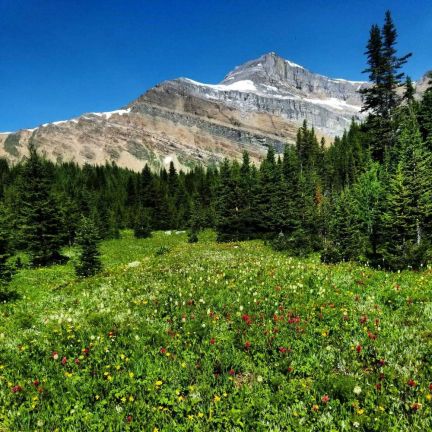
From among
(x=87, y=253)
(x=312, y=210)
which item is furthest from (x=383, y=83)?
(x=87, y=253)

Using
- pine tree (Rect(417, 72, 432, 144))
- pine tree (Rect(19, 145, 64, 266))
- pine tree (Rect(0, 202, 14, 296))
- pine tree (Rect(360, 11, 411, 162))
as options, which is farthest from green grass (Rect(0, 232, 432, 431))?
pine tree (Rect(417, 72, 432, 144))

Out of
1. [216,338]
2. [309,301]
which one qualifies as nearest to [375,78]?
[309,301]

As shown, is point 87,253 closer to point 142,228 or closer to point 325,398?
point 325,398

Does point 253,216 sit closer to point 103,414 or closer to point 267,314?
point 267,314

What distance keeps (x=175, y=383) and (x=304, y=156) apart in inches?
4340

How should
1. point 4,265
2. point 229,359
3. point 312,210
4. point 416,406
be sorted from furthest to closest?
point 312,210
point 4,265
point 229,359
point 416,406

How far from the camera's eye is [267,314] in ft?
28.2

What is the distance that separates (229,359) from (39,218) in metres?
30.2

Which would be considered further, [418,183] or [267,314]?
[418,183]

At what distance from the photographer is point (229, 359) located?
6.83 m

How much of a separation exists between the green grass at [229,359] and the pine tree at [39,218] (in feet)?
72.5

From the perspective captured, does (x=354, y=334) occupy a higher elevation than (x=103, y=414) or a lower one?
higher

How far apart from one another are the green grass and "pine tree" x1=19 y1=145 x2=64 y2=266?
870 inches

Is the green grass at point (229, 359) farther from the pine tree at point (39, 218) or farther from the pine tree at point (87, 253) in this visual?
the pine tree at point (39, 218)
